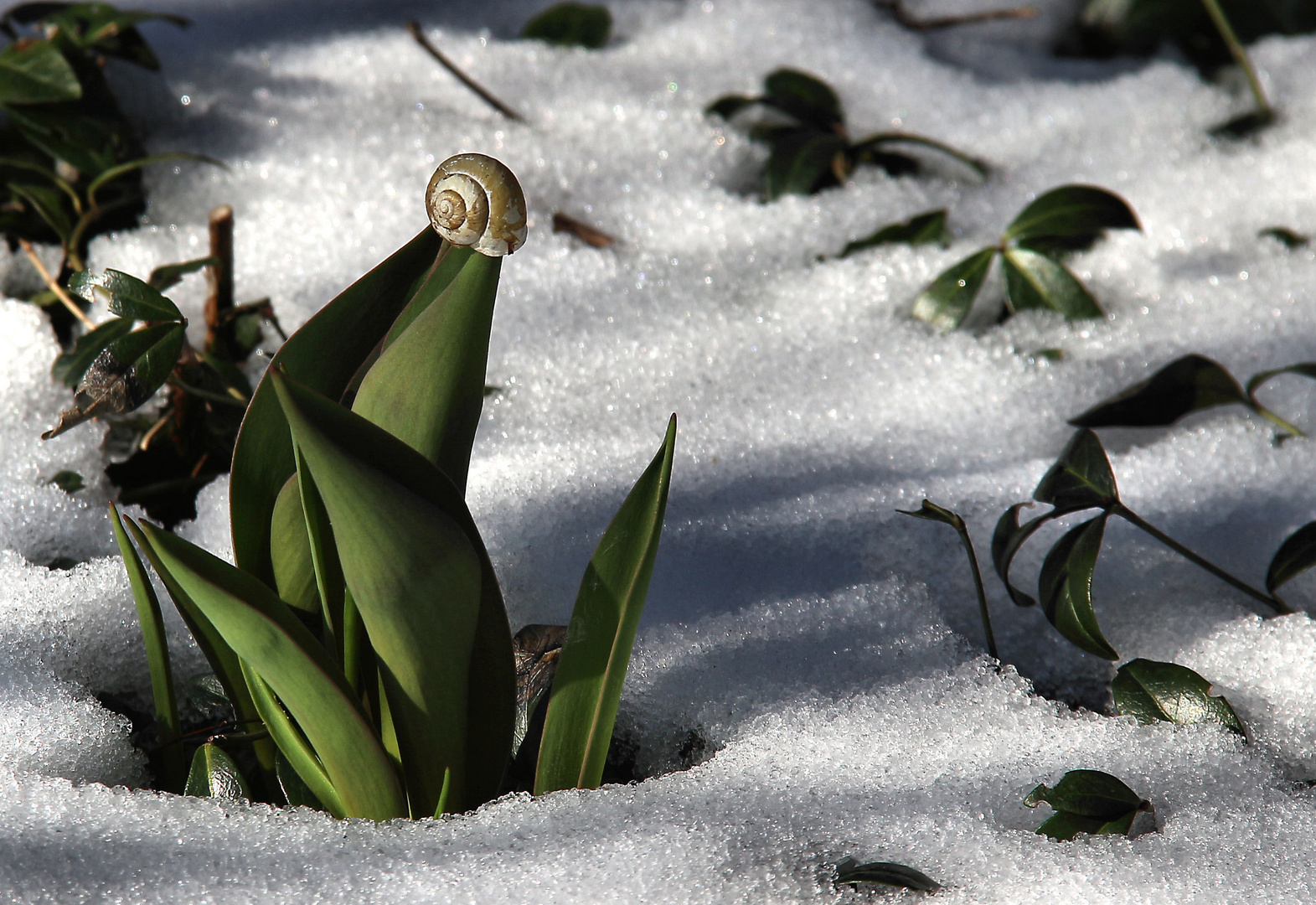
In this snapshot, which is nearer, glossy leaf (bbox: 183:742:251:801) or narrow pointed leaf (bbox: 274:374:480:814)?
narrow pointed leaf (bbox: 274:374:480:814)

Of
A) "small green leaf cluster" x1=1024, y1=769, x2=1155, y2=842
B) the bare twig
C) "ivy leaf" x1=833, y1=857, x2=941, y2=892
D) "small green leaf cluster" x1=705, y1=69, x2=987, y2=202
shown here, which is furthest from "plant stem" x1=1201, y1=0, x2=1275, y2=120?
"ivy leaf" x1=833, y1=857, x2=941, y2=892

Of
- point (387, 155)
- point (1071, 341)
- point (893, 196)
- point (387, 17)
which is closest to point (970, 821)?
point (1071, 341)

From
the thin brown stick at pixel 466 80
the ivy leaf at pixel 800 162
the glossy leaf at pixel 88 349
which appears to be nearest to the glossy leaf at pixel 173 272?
the glossy leaf at pixel 88 349

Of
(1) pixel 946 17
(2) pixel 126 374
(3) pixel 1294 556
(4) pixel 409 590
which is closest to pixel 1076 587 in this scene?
(3) pixel 1294 556

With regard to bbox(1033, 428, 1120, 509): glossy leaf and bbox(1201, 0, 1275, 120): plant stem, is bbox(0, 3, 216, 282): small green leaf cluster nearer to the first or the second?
bbox(1033, 428, 1120, 509): glossy leaf

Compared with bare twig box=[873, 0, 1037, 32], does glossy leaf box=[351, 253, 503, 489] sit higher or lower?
lower

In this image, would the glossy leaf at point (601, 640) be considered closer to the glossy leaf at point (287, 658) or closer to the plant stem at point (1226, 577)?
the glossy leaf at point (287, 658)
